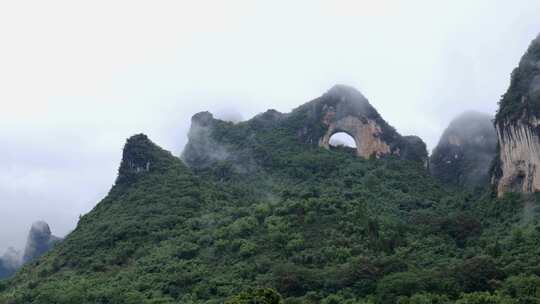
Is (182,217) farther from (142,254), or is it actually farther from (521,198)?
(521,198)

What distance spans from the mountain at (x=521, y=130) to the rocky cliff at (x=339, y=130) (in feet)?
56.2

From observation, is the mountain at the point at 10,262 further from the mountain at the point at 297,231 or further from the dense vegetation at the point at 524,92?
the dense vegetation at the point at 524,92

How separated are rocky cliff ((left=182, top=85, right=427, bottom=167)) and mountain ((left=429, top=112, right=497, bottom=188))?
162 inches

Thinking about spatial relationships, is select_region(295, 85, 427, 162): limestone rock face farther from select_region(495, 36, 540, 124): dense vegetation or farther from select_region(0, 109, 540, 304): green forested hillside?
select_region(495, 36, 540, 124): dense vegetation

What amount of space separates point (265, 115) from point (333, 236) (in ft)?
110

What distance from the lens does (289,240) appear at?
43688 mm

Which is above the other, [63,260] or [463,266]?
[63,260]

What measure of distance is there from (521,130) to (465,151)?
987 inches

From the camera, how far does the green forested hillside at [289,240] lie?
35500 mm

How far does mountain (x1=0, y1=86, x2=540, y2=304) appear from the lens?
36250 mm

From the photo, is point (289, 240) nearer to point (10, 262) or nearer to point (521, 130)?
point (521, 130)

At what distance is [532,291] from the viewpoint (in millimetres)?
31234

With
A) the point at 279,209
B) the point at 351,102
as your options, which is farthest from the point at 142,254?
the point at 351,102

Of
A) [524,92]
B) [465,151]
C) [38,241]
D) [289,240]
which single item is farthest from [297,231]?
[38,241]
